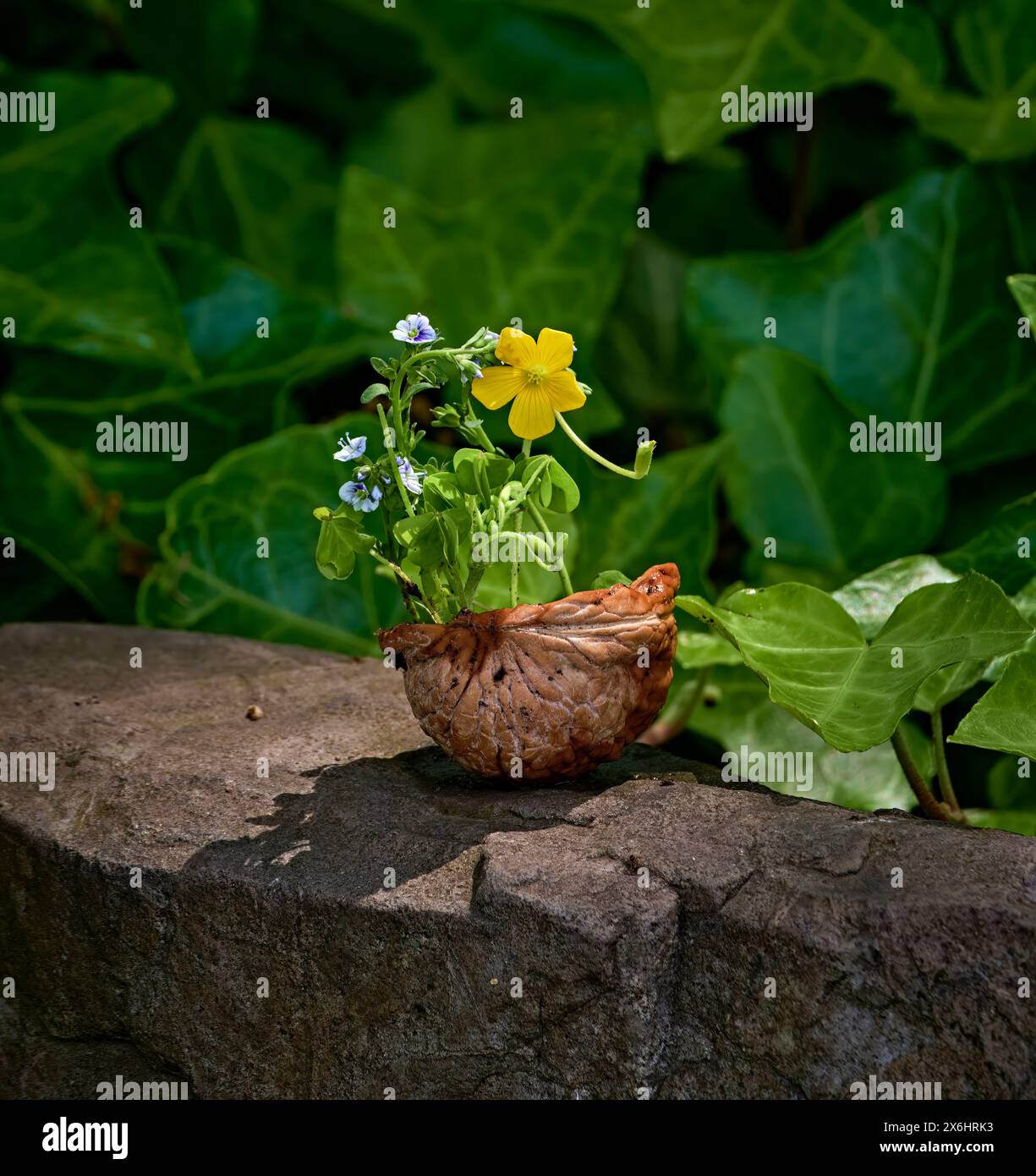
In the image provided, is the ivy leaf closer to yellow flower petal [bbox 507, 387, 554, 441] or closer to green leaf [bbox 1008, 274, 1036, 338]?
yellow flower petal [bbox 507, 387, 554, 441]

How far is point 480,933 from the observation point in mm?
881

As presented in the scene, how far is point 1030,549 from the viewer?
127cm

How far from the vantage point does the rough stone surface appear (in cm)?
83

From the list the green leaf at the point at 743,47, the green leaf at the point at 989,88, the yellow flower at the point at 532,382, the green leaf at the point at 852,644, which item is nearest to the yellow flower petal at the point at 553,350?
the yellow flower at the point at 532,382

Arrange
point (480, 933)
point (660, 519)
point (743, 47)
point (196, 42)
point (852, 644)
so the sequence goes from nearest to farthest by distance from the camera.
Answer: point (480, 933) → point (852, 644) → point (660, 519) → point (743, 47) → point (196, 42)

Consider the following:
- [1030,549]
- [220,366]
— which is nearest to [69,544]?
[220,366]

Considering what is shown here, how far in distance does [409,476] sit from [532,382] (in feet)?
0.42

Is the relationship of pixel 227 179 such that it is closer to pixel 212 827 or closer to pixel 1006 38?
pixel 1006 38

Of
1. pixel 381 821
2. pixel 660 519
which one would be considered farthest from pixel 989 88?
pixel 381 821

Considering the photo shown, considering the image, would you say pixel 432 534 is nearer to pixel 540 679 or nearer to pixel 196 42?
pixel 540 679

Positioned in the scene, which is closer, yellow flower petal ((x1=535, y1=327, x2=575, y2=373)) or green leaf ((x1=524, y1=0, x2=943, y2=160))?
yellow flower petal ((x1=535, y1=327, x2=575, y2=373))

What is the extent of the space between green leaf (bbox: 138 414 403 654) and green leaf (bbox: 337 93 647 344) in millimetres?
317

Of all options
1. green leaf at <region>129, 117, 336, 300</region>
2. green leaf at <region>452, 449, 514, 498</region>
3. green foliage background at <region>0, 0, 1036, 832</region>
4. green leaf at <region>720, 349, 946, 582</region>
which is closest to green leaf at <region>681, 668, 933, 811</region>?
green foliage background at <region>0, 0, 1036, 832</region>

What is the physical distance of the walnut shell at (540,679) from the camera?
1.02 meters
